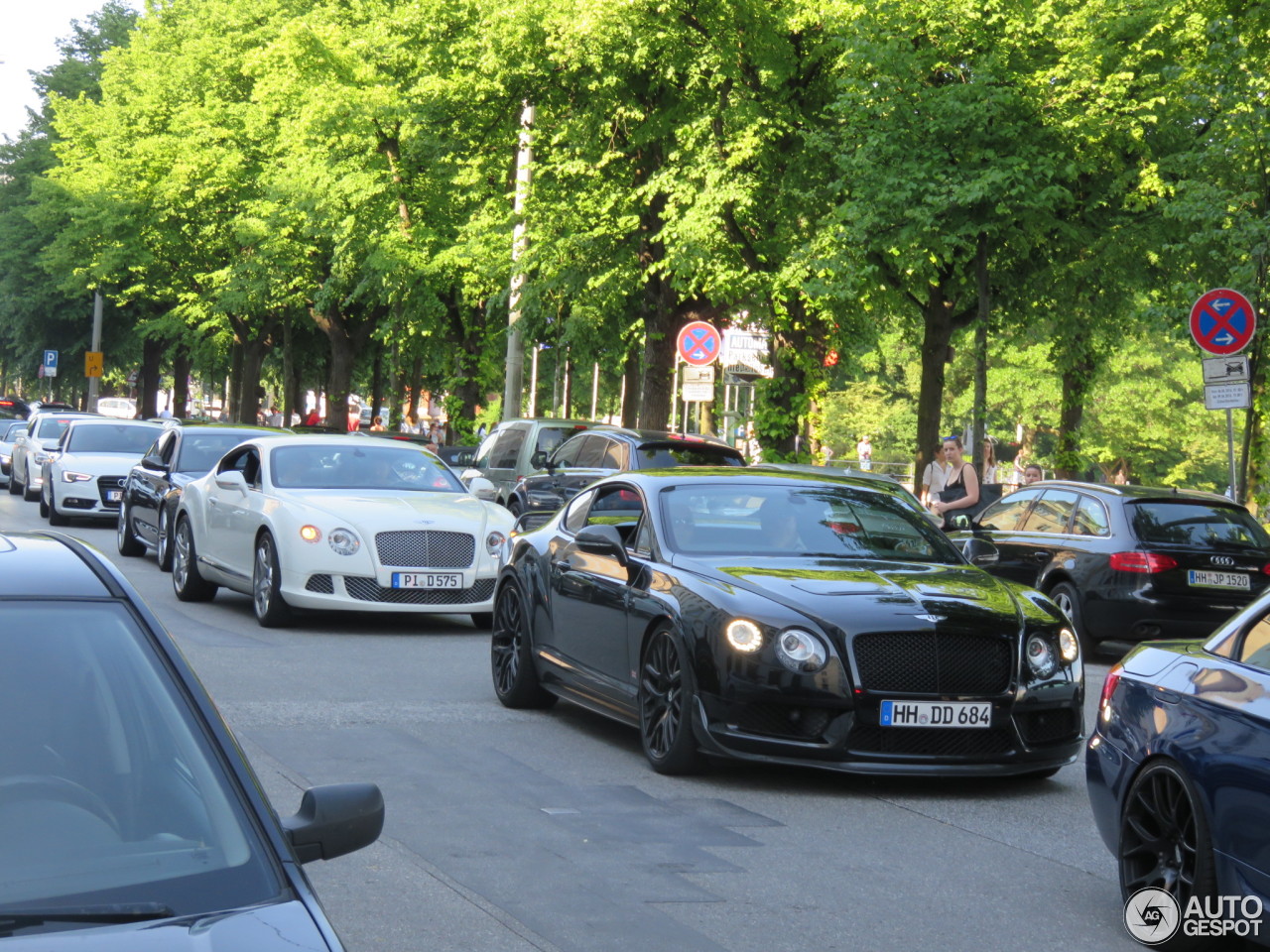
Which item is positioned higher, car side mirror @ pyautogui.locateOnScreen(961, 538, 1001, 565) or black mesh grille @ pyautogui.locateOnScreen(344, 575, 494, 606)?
car side mirror @ pyautogui.locateOnScreen(961, 538, 1001, 565)

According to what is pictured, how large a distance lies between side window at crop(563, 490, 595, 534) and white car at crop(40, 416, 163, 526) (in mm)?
15735

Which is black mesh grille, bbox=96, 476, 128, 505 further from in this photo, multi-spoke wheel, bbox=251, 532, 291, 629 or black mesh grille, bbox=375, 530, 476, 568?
black mesh grille, bbox=375, 530, 476, 568

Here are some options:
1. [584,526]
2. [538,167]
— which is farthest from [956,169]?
[584,526]

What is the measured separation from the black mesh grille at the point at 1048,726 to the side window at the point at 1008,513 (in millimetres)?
8659

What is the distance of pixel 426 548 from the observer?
1415 cm

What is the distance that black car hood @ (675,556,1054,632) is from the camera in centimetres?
802

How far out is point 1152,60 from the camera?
959 inches

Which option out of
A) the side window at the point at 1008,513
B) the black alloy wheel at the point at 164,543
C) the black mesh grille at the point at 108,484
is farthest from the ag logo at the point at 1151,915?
the black mesh grille at the point at 108,484

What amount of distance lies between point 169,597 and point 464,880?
10.7 meters

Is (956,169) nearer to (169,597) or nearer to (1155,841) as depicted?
(169,597)

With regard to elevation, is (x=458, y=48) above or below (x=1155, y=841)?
above

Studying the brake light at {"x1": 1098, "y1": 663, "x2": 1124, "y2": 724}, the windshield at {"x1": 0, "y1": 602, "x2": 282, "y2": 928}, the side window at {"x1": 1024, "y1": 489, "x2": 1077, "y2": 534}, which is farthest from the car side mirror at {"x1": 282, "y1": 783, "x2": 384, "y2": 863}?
the side window at {"x1": 1024, "y1": 489, "x2": 1077, "y2": 534}

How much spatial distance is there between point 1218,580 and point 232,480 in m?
8.42

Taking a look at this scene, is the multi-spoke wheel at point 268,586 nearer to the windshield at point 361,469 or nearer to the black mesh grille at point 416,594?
the black mesh grille at point 416,594
